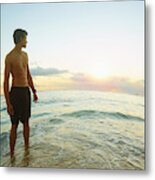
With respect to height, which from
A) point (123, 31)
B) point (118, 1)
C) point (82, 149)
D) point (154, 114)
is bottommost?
→ point (82, 149)

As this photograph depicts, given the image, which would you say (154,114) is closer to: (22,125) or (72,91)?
(72,91)

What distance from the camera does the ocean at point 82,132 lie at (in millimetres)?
2229

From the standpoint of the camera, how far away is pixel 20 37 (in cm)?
234

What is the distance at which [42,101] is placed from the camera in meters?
2.32

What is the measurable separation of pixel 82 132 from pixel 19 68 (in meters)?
0.47

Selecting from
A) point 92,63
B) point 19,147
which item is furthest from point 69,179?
point 92,63

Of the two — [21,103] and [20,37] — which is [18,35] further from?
[21,103]

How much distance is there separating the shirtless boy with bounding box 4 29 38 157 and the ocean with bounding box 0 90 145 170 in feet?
0.09

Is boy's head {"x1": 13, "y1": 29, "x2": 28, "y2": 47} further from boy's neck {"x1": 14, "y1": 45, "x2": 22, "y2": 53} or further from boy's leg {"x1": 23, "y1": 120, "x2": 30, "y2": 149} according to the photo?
boy's leg {"x1": 23, "y1": 120, "x2": 30, "y2": 149}

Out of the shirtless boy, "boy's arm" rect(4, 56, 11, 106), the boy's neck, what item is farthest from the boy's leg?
the boy's neck

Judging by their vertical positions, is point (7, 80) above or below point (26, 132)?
above

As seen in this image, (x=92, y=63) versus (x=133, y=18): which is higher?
(x=133, y=18)

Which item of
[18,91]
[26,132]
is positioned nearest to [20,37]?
[18,91]

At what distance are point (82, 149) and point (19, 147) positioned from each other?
1.11ft
